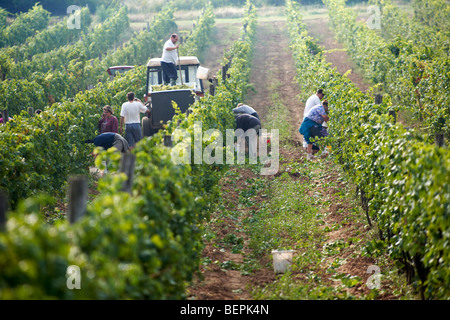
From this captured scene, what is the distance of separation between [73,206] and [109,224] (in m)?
0.45

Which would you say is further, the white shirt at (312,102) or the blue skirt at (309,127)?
the white shirt at (312,102)

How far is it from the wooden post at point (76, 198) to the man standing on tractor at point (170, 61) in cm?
1017

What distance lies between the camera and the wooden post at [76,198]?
3633 mm

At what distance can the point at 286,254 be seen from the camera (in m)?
6.74

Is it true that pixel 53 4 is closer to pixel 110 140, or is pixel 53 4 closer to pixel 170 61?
pixel 170 61

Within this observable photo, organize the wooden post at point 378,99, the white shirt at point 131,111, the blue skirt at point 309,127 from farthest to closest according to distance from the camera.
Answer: the blue skirt at point 309,127
the white shirt at point 131,111
the wooden post at point 378,99

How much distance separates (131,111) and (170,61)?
9.06 ft

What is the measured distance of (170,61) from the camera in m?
13.8

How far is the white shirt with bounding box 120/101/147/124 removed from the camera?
454 inches

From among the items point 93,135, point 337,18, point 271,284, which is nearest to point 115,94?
point 93,135

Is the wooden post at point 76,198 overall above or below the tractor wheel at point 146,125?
below

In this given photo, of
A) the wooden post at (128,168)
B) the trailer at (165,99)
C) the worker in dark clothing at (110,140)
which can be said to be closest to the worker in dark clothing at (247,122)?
the trailer at (165,99)

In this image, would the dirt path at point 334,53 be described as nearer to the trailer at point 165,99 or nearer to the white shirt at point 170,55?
the trailer at point 165,99

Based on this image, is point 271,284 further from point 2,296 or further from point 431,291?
point 2,296
